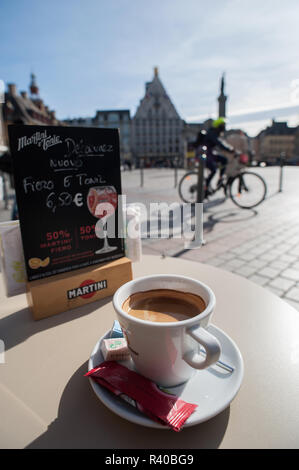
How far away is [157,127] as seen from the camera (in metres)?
61.7

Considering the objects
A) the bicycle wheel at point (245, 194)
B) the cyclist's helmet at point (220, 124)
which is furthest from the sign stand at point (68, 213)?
the cyclist's helmet at point (220, 124)

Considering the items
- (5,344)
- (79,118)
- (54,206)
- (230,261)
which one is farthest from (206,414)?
(79,118)

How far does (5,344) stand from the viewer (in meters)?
0.75

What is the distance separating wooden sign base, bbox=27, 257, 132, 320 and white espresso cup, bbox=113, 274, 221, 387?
1.19 ft

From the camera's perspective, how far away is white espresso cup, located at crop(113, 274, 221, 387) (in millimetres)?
496

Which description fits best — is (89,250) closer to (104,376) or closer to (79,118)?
(104,376)

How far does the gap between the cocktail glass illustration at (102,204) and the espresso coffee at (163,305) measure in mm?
370

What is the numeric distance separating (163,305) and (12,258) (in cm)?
51

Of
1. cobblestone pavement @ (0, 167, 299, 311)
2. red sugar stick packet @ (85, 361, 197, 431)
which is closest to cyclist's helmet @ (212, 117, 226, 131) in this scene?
cobblestone pavement @ (0, 167, 299, 311)

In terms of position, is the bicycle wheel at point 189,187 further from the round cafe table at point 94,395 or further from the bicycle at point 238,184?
the round cafe table at point 94,395

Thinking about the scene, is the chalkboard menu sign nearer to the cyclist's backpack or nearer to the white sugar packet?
the white sugar packet

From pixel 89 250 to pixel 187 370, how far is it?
55 centimetres

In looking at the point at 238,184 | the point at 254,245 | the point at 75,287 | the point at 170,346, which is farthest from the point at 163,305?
the point at 238,184

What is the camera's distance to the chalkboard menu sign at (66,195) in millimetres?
809
